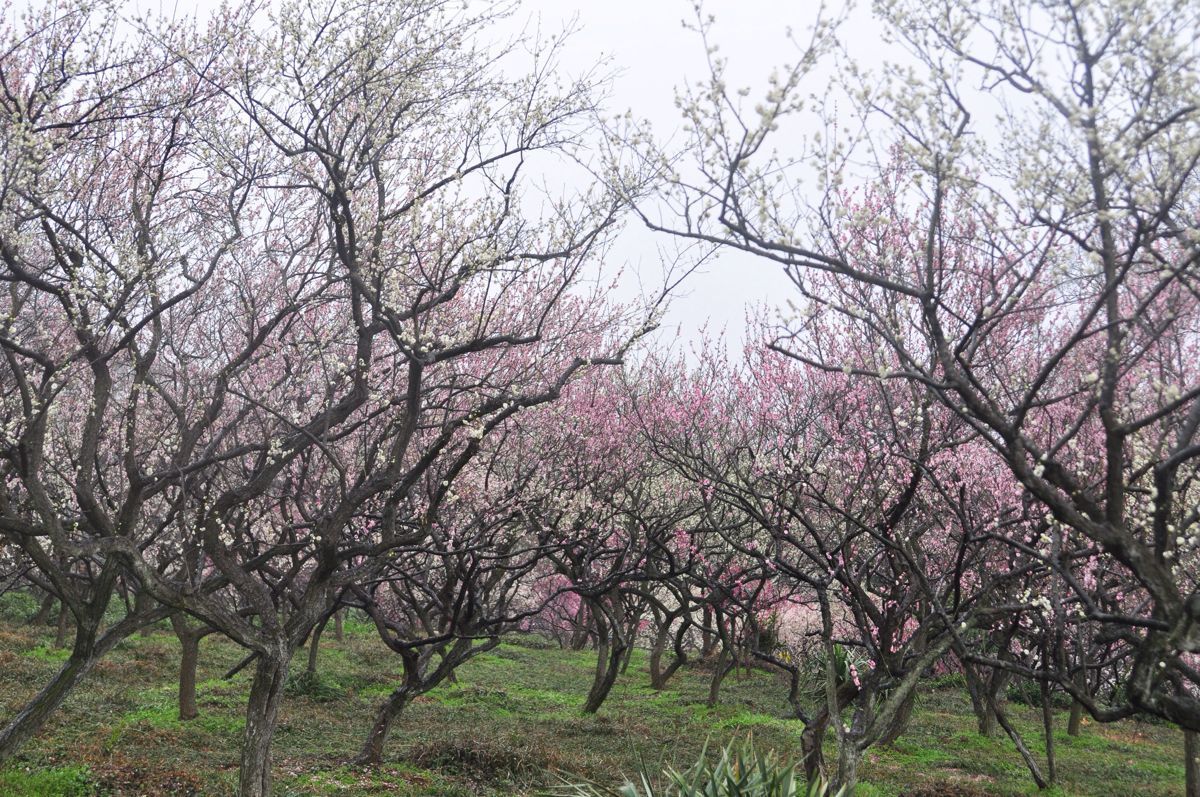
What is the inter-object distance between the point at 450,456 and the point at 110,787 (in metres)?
6.29

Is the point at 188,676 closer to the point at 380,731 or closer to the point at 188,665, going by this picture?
the point at 188,665

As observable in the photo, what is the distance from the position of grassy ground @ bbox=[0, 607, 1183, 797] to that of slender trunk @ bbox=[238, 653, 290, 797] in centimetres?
183

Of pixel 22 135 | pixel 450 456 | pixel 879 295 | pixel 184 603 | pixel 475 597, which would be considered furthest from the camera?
pixel 450 456

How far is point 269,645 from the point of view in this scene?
828 cm

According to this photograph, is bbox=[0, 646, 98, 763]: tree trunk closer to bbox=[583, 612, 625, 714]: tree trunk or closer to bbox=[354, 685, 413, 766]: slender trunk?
bbox=[354, 685, 413, 766]: slender trunk

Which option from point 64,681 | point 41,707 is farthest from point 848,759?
point 41,707

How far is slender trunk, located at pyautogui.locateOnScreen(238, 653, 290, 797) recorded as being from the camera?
805 cm

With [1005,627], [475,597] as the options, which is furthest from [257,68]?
[1005,627]

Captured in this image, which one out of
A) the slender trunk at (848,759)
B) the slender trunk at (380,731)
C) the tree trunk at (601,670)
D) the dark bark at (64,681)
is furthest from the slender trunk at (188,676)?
the slender trunk at (848,759)

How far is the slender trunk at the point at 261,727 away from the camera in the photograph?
8.05m

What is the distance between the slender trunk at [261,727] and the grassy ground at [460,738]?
72.0 inches

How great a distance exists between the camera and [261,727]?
26.7ft

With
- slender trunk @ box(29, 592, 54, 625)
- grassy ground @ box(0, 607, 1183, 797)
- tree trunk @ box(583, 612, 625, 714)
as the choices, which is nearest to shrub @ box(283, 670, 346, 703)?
grassy ground @ box(0, 607, 1183, 797)

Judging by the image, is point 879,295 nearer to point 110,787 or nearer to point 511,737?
point 511,737
